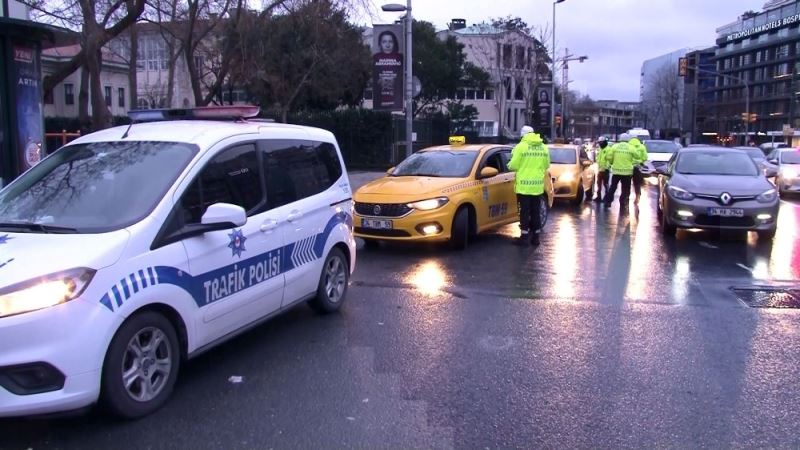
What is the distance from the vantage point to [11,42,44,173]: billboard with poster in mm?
10094

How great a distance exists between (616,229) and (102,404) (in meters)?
10.6

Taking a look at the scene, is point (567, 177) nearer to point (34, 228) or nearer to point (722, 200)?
point (722, 200)

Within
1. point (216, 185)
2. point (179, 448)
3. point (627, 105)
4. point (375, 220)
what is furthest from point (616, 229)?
point (627, 105)

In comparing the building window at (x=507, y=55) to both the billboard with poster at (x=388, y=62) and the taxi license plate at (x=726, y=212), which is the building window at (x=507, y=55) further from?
the taxi license plate at (x=726, y=212)

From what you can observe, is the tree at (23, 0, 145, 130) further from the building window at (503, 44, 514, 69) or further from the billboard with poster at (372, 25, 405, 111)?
the building window at (503, 44, 514, 69)

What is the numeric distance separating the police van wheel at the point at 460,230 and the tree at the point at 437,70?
1426 inches

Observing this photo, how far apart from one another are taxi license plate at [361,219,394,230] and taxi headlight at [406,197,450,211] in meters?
0.40

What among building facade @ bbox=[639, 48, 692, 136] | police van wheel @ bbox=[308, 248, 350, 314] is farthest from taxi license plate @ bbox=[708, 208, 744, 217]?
building facade @ bbox=[639, 48, 692, 136]

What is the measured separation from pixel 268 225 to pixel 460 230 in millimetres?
5134

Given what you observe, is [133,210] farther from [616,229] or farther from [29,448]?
[616,229]

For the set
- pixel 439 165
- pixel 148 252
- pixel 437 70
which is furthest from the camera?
pixel 437 70

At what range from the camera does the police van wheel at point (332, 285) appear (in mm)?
6273

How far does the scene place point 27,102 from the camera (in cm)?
1034

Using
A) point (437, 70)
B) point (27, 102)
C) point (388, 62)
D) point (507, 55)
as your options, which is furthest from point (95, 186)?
point (507, 55)
